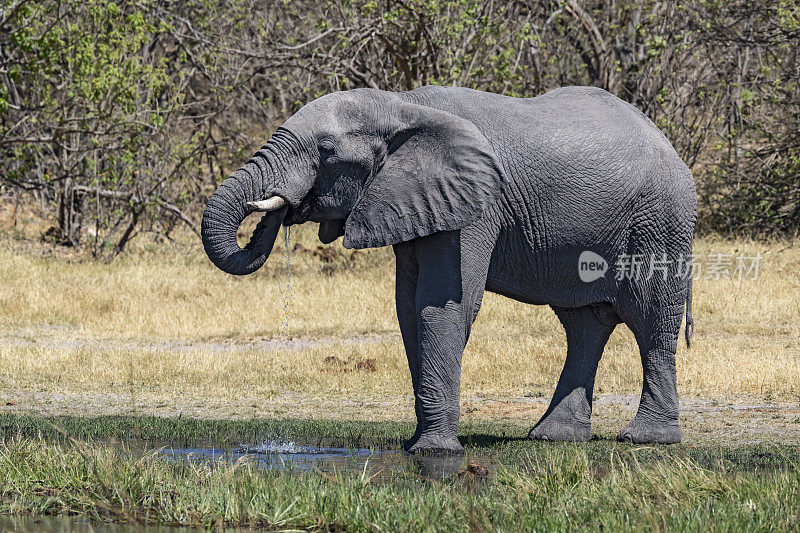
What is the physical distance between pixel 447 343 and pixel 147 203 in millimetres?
12718

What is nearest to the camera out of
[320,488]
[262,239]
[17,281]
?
[320,488]

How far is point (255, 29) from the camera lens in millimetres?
21156

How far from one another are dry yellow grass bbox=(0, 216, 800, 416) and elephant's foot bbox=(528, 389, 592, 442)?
90.0 inches

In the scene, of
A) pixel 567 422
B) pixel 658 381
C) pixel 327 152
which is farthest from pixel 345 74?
pixel 327 152

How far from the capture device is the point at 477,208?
7.89 m

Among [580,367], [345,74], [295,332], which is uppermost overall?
[345,74]

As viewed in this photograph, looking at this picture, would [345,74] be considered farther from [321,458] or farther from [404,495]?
[404,495]

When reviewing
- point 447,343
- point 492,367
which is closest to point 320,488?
point 447,343

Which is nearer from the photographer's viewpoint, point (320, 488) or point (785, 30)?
point (320, 488)

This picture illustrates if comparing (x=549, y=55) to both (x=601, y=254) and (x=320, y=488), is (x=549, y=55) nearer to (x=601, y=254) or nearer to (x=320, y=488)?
(x=601, y=254)

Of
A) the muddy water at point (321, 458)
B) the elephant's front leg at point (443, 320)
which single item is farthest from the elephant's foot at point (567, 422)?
the muddy water at point (321, 458)

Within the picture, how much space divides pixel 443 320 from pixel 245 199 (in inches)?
60.1

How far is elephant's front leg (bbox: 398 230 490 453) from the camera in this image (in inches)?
312

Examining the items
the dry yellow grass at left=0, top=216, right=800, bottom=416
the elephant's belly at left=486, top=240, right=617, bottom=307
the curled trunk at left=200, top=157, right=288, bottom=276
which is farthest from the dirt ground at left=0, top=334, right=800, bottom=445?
the curled trunk at left=200, top=157, right=288, bottom=276
